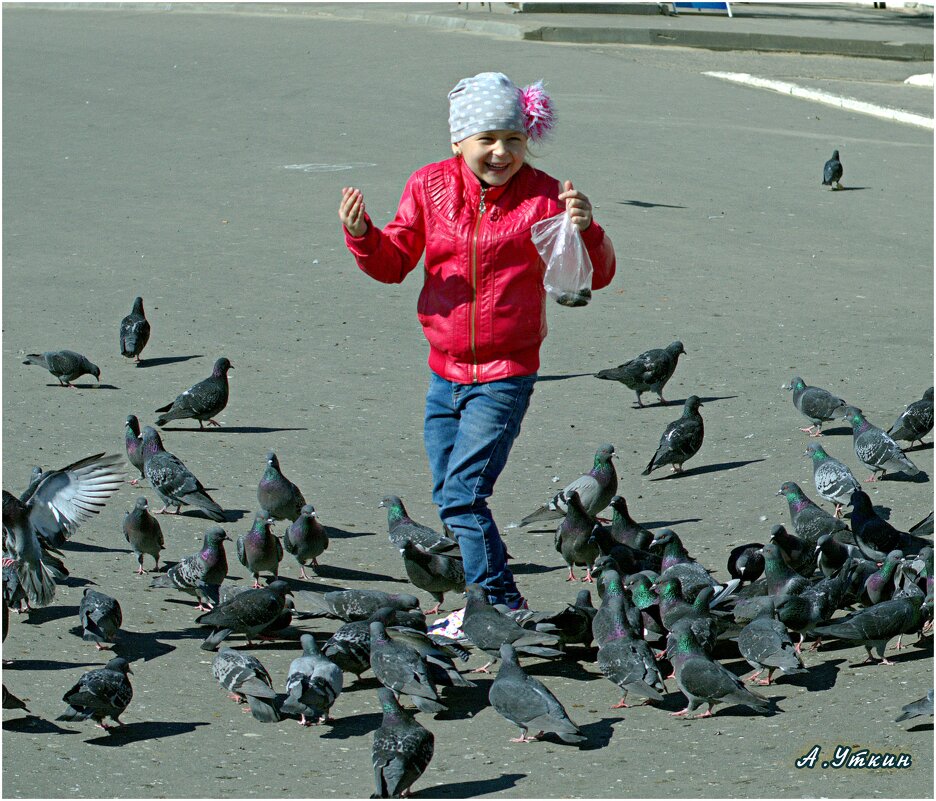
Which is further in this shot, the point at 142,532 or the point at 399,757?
the point at 142,532

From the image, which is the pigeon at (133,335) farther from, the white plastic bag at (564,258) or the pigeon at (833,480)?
the white plastic bag at (564,258)

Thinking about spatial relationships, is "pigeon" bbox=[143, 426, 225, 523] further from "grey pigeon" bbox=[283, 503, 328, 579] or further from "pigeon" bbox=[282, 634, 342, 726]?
"pigeon" bbox=[282, 634, 342, 726]

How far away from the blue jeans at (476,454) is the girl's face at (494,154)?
0.84 meters

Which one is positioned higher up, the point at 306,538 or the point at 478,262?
the point at 478,262

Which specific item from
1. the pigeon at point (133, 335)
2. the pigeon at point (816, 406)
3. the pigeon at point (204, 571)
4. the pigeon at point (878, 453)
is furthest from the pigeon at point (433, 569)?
the pigeon at point (133, 335)

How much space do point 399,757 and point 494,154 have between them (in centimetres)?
248

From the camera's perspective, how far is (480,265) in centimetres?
624

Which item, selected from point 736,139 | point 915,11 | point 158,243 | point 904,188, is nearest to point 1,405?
point 158,243

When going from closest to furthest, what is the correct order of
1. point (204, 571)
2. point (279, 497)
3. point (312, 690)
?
1. point (312, 690)
2. point (204, 571)
3. point (279, 497)

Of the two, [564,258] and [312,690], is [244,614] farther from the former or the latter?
[564,258]

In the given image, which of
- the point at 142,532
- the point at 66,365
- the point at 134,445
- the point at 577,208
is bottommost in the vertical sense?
the point at 142,532

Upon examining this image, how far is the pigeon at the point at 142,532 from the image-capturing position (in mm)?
7199

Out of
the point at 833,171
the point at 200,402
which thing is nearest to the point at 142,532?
the point at 200,402

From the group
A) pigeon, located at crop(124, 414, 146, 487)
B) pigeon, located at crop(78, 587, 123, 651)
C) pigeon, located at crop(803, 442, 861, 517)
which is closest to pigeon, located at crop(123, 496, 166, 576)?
pigeon, located at crop(78, 587, 123, 651)
